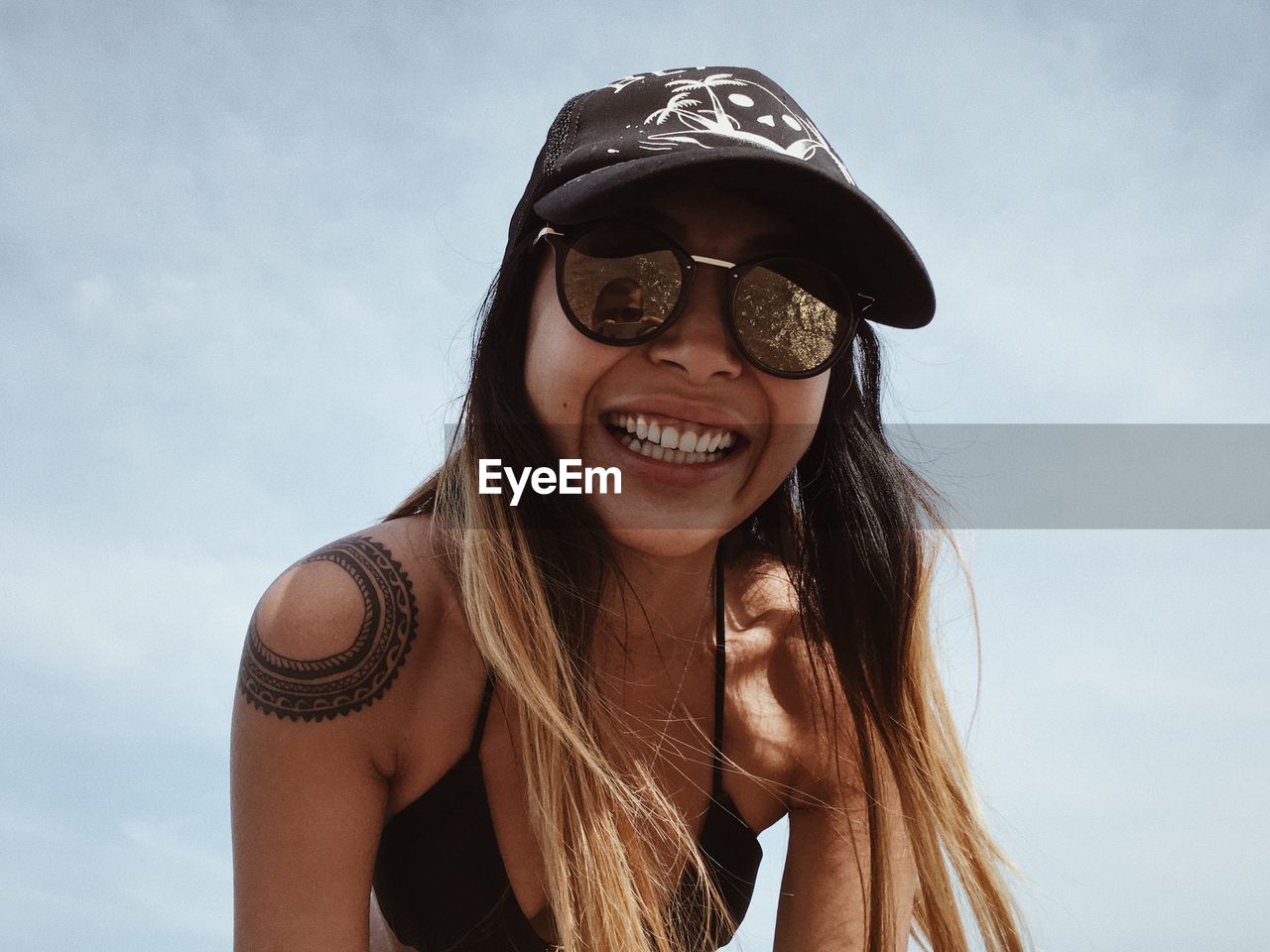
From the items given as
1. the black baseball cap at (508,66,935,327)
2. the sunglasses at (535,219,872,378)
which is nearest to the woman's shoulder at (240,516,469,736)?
the sunglasses at (535,219,872,378)

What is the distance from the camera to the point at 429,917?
8.82 feet

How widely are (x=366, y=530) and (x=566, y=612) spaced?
0.49m

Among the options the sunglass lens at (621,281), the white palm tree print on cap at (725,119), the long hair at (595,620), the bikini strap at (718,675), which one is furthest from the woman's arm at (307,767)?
the white palm tree print on cap at (725,119)

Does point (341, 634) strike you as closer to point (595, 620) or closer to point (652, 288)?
point (595, 620)

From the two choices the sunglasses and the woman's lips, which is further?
the woman's lips

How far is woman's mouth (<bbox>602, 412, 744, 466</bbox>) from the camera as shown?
2441mm

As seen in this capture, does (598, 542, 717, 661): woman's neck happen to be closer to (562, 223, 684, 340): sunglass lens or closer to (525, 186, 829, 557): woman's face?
(525, 186, 829, 557): woman's face

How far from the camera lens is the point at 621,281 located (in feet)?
7.61

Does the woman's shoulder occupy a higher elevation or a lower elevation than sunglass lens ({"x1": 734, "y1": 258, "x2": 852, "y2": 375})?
lower

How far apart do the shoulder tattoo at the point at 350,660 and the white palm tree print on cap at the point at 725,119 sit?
41.3 inches

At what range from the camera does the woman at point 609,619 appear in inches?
92.7

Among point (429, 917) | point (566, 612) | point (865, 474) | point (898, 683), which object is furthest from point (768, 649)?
point (429, 917)

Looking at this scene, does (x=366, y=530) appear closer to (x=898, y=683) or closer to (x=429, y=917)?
(x=429, y=917)

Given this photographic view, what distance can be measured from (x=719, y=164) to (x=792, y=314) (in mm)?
392
